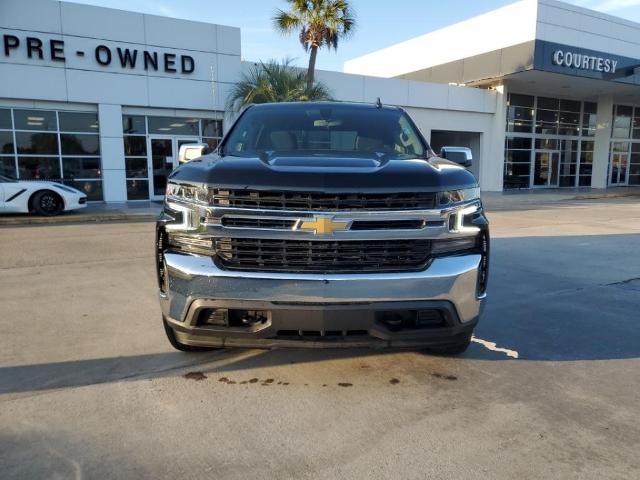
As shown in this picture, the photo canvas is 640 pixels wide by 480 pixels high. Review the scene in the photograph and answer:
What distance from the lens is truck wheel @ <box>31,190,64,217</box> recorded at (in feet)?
43.2

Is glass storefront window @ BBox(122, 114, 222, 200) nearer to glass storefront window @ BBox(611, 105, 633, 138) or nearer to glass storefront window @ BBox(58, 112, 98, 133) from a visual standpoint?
glass storefront window @ BBox(58, 112, 98, 133)

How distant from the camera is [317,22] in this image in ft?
60.4

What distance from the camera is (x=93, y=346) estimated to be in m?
4.06

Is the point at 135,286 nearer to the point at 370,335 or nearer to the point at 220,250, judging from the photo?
the point at 220,250

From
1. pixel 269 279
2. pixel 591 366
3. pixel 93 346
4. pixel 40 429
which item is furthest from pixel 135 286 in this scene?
pixel 591 366

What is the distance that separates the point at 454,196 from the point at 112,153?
56.6 feet

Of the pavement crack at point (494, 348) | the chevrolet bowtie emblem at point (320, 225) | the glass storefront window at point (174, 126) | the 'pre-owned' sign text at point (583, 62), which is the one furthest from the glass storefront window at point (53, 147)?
the 'pre-owned' sign text at point (583, 62)

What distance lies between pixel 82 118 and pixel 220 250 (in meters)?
17.1

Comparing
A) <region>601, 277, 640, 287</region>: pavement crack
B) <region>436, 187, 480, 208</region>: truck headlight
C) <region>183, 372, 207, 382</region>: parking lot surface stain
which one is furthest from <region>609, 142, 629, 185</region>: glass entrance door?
<region>183, 372, 207, 382</region>: parking lot surface stain

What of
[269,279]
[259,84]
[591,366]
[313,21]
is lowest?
[591,366]

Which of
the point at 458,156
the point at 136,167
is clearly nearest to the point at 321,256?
the point at 458,156

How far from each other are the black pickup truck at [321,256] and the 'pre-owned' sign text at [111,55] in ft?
54.2

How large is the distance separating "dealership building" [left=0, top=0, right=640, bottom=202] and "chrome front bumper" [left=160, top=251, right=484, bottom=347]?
1518 centimetres

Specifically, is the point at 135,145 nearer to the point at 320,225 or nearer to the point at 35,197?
the point at 35,197
